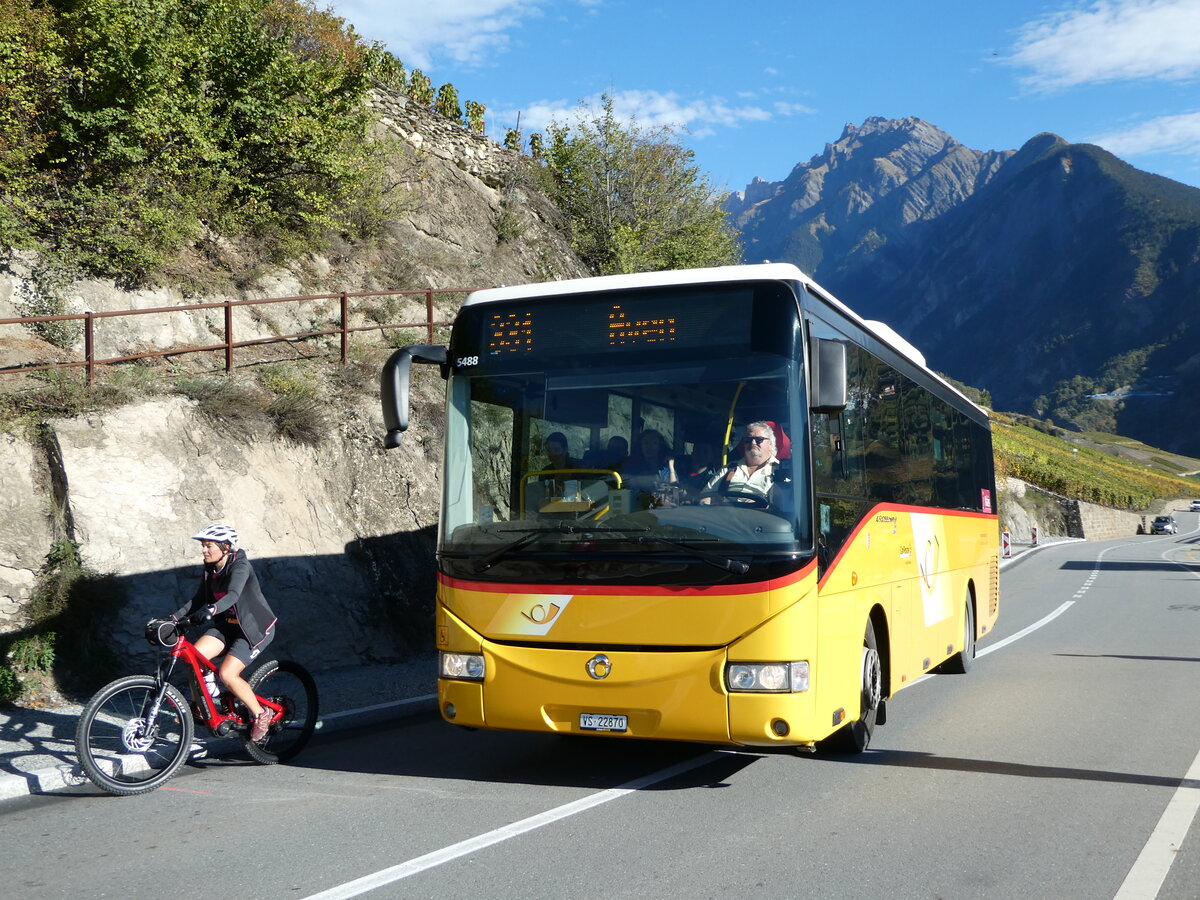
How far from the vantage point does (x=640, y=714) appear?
602 centimetres

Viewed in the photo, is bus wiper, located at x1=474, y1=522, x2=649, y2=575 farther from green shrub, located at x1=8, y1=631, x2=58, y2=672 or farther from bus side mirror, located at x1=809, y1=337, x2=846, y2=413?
green shrub, located at x1=8, y1=631, x2=58, y2=672

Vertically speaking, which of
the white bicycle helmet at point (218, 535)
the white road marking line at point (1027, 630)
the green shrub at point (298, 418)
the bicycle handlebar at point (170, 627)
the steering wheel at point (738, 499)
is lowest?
the white road marking line at point (1027, 630)

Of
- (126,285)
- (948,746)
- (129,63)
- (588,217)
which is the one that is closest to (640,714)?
(948,746)

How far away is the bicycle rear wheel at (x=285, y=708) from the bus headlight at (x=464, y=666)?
1.54m

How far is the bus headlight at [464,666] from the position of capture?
21.0 ft

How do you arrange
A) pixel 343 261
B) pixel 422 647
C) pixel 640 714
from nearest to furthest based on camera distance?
pixel 640 714 < pixel 422 647 < pixel 343 261

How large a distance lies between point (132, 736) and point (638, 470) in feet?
12.1

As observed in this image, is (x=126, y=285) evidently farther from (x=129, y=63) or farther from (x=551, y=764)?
(x=551, y=764)

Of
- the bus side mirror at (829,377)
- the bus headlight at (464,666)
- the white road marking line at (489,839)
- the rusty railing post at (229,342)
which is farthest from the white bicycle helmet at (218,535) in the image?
the rusty railing post at (229,342)

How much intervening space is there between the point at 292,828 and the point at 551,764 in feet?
7.04

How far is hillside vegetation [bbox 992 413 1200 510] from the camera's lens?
81062 mm

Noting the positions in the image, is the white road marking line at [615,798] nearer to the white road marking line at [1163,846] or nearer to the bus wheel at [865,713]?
the white road marking line at [1163,846]

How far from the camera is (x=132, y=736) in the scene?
6.66 metres

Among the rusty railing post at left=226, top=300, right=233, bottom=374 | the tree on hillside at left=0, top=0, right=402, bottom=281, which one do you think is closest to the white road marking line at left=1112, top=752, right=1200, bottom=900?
the rusty railing post at left=226, top=300, right=233, bottom=374
